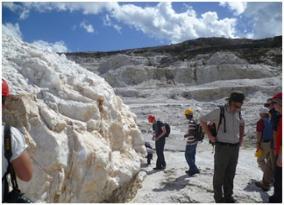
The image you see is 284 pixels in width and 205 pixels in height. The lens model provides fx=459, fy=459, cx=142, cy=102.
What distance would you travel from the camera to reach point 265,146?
6.82 metres

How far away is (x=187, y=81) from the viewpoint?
40.5 metres

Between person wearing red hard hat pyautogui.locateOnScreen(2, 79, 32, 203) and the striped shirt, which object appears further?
the striped shirt

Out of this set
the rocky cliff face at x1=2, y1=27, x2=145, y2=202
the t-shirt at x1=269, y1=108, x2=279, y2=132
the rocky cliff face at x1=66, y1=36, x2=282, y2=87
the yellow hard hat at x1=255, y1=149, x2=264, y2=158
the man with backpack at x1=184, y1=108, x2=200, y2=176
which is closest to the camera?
the rocky cliff face at x1=2, y1=27, x2=145, y2=202

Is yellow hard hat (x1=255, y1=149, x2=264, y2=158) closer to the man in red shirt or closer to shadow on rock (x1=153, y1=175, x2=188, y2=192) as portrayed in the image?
shadow on rock (x1=153, y1=175, x2=188, y2=192)

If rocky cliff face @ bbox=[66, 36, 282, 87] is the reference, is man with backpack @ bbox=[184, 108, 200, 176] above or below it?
below

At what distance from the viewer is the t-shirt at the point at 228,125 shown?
209 inches

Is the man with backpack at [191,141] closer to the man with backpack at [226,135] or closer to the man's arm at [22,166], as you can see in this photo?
the man with backpack at [226,135]

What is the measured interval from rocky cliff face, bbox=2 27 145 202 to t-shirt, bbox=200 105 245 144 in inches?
53.0

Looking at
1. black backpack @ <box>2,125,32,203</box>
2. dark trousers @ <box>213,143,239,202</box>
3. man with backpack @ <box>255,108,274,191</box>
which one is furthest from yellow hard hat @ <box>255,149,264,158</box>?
black backpack @ <box>2,125,32,203</box>

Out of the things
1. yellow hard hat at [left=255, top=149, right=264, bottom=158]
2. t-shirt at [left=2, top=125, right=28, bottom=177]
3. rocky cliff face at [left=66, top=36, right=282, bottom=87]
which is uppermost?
rocky cliff face at [left=66, top=36, right=282, bottom=87]

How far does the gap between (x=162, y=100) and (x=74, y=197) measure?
76.3 ft

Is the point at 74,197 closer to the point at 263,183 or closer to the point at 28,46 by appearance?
the point at 28,46

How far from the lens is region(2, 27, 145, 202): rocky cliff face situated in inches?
189

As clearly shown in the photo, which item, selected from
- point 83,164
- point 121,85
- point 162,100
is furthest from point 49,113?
point 121,85
